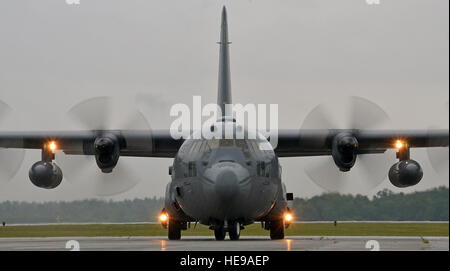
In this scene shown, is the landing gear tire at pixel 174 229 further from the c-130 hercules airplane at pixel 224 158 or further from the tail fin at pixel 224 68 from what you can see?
the tail fin at pixel 224 68

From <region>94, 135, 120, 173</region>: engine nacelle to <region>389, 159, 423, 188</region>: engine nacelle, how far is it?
31.1ft

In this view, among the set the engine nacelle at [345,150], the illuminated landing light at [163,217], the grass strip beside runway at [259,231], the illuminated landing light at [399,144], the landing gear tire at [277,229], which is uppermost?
the grass strip beside runway at [259,231]

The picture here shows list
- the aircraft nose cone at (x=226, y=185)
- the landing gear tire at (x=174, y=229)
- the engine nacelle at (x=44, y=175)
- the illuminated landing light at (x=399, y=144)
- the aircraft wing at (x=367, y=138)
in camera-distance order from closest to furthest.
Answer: the aircraft nose cone at (x=226, y=185), the engine nacelle at (x=44, y=175), the landing gear tire at (x=174, y=229), the aircraft wing at (x=367, y=138), the illuminated landing light at (x=399, y=144)

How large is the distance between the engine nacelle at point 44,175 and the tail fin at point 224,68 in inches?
256

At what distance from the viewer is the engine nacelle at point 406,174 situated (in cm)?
2711

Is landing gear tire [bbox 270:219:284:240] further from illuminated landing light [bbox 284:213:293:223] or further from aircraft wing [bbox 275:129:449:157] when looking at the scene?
aircraft wing [bbox 275:129:449:157]

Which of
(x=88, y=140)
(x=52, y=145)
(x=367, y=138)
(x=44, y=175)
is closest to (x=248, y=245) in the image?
(x=44, y=175)

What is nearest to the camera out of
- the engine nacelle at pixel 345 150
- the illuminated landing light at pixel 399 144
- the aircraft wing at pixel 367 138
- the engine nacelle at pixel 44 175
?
the engine nacelle at pixel 345 150

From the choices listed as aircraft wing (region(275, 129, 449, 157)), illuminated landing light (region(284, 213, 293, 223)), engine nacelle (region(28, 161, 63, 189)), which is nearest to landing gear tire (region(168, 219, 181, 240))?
illuminated landing light (region(284, 213, 293, 223))

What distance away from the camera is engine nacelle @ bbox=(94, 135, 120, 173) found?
2719 cm

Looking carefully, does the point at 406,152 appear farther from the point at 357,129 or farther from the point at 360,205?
the point at 360,205

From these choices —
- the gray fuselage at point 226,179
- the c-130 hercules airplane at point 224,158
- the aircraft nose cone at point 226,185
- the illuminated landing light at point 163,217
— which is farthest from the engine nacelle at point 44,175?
the aircraft nose cone at point 226,185
